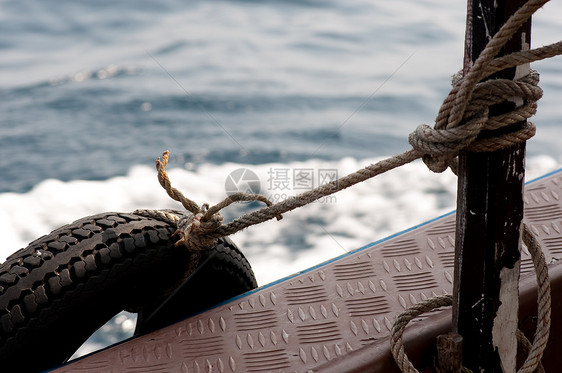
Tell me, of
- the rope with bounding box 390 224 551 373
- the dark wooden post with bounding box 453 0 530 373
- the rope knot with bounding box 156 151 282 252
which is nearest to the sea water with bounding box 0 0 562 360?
the rope knot with bounding box 156 151 282 252

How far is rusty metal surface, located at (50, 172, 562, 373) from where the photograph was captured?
1.45 m

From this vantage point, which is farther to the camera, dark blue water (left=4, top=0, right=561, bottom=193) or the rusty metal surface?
dark blue water (left=4, top=0, right=561, bottom=193)

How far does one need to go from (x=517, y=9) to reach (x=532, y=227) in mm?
959

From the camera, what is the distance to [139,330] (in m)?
1.76

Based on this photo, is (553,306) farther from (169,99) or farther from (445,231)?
(169,99)

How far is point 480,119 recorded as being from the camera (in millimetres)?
1085

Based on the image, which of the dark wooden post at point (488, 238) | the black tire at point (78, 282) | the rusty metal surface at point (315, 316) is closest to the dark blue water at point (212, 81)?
the black tire at point (78, 282)

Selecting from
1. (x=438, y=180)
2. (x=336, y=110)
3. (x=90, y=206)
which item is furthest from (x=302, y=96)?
(x=90, y=206)

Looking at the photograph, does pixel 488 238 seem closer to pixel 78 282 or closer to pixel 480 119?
pixel 480 119

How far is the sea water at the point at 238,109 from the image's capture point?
4.29m

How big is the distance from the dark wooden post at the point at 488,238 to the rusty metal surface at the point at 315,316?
0.18 metres

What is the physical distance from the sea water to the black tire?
165 cm
